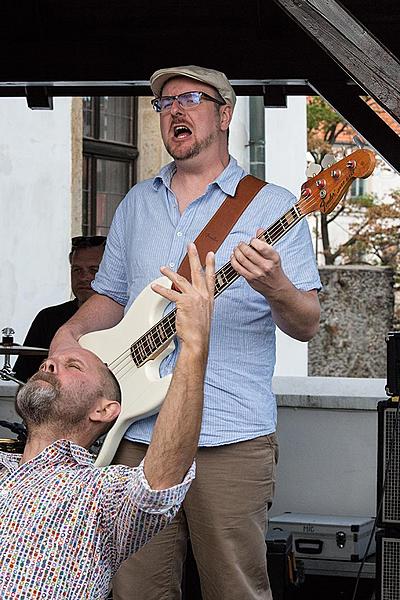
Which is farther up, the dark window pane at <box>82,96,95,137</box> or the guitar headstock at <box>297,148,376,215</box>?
the dark window pane at <box>82,96,95,137</box>

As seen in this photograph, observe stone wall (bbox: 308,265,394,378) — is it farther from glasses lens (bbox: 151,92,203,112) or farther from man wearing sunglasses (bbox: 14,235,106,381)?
glasses lens (bbox: 151,92,203,112)

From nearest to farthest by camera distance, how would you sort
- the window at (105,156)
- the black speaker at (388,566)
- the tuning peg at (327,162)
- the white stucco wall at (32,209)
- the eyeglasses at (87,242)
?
1. the tuning peg at (327,162)
2. the black speaker at (388,566)
3. the eyeglasses at (87,242)
4. the white stucco wall at (32,209)
5. the window at (105,156)

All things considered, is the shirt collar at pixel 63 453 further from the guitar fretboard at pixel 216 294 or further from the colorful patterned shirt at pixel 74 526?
the guitar fretboard at pixel 216 294

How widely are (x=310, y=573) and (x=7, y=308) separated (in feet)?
17.7

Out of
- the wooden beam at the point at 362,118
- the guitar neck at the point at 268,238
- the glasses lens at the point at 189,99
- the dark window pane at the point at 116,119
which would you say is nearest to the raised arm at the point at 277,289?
the guitar neck at the point at 268,238

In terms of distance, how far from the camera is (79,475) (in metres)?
2.40

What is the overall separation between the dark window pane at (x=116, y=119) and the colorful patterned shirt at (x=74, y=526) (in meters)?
10.1

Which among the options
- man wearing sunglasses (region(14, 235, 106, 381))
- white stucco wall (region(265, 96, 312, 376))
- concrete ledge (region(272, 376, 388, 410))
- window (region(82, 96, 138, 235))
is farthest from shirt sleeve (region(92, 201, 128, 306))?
white stucco wall (region(265, 96, 312, 376))

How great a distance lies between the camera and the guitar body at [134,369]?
313 cm

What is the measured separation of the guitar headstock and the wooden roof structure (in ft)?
5.39

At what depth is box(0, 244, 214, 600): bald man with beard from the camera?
2.27 m

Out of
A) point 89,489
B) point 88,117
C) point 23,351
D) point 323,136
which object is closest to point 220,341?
point 89,489

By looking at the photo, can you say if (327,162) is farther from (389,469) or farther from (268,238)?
(389,469)

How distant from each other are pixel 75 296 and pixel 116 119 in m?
6.84
